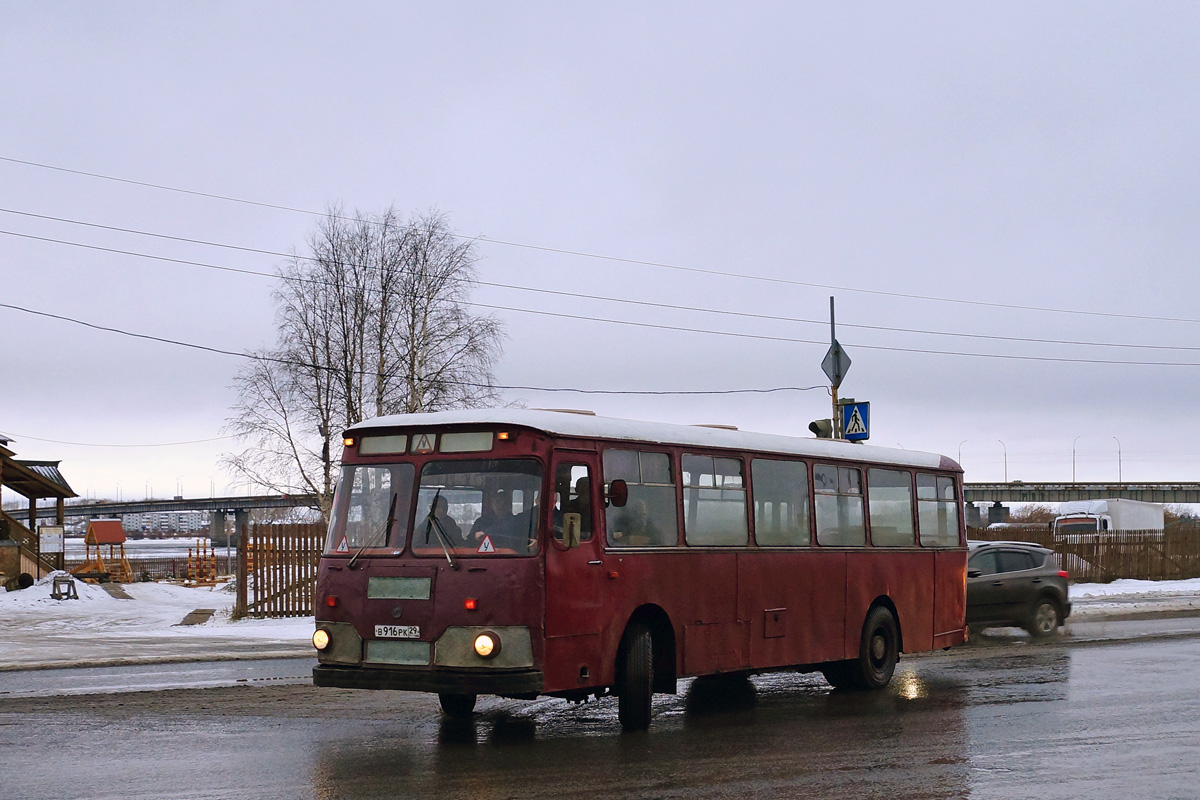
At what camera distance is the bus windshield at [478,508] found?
1030cm

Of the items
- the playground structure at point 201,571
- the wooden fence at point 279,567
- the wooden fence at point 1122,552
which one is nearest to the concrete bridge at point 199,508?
the playground structure at point 201,571

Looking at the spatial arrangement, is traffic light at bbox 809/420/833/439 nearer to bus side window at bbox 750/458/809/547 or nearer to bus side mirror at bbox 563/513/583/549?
bus side window at bbox 750/458/809/547

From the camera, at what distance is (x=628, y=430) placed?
1145 cm

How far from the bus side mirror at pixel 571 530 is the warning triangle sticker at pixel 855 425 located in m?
15.9

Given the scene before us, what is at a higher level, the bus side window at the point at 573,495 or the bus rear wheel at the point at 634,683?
the bus side window at the point at 573,495

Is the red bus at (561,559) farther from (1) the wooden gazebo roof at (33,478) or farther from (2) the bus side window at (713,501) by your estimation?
(1) the wooden gazebo roof at (33,478)

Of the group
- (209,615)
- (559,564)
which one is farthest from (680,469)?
(209,615)

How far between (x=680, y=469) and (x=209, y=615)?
20.5 meters

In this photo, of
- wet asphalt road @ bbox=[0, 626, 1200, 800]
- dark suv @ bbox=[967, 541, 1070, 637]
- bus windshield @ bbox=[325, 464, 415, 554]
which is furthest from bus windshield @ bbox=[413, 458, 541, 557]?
dark suv @ bbox=[967, 541, 1070, 637]

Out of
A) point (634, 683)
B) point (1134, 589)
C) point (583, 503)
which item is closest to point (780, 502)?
point (634, 683)

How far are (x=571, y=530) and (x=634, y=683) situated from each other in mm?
1530

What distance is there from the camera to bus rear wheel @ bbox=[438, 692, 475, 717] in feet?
39.3

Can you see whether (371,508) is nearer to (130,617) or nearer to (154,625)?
(154,625)

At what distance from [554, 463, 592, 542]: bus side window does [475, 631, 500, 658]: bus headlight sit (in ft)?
3.03
